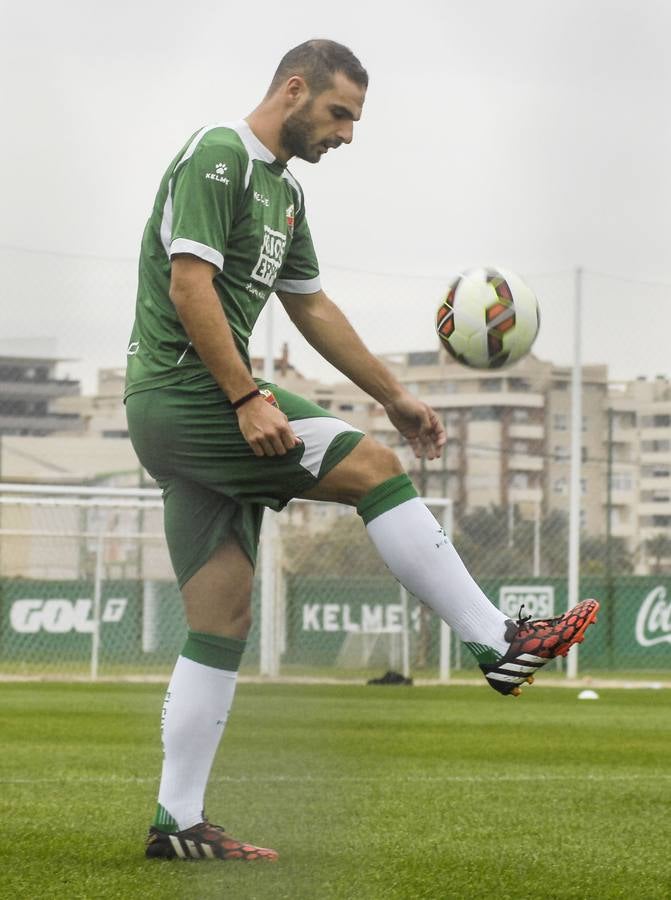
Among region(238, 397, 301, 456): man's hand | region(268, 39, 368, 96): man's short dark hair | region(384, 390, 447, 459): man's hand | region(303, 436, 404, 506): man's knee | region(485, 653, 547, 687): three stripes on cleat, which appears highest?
region(268, 39, 368, 96): man's short dark hair

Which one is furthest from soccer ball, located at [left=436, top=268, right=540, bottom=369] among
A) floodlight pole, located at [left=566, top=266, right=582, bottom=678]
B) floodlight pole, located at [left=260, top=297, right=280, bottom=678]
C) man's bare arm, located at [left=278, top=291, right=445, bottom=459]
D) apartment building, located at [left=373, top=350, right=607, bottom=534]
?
floodlight pole, located at [left=566, top=266, right=582, bottom=678]

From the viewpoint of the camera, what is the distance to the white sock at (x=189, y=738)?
345 cm

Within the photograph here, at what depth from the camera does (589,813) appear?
435 centimetres

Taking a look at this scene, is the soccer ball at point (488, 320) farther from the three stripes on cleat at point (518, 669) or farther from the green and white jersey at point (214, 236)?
the three stripes on cleat at point (518, 669)

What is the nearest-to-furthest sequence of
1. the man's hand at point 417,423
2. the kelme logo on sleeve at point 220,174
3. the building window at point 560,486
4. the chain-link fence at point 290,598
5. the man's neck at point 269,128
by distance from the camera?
1. the kelme logo on sleeve at point 220,174
2. the man's neck at point 269,128
3. the man's hand at point 417,423
4. the chain-link fence at point 290,598
5. the building window at point 560,486

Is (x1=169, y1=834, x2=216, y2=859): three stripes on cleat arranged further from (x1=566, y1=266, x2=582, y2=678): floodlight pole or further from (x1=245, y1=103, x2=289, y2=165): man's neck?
(x1=566, y1=266, x2=582, y2=678): floodlight pole

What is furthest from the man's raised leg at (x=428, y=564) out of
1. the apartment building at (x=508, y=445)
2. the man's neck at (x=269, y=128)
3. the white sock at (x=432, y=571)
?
the apartment building at (x=508, y=445)

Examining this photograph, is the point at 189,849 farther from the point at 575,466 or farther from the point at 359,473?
the point at 575,466

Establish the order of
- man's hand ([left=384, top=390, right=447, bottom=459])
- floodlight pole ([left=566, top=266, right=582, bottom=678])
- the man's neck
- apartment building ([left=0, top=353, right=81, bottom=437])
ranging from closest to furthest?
the man's neck < man's hand ([left=384, top=390, right=447, bottom=459]) < apartment building ([left=0, top=353, right=81, bottom=437]) < floodlight pole ([left=566, top=266, right=582, bottom=678])

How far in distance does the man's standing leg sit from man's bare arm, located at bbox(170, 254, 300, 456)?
0.43 meters

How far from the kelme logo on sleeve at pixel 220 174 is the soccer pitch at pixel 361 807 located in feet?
4.45

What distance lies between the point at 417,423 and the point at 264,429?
63 centimetres

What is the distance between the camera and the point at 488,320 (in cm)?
371

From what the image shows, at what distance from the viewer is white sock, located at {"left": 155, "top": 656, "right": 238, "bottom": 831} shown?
345 cm
